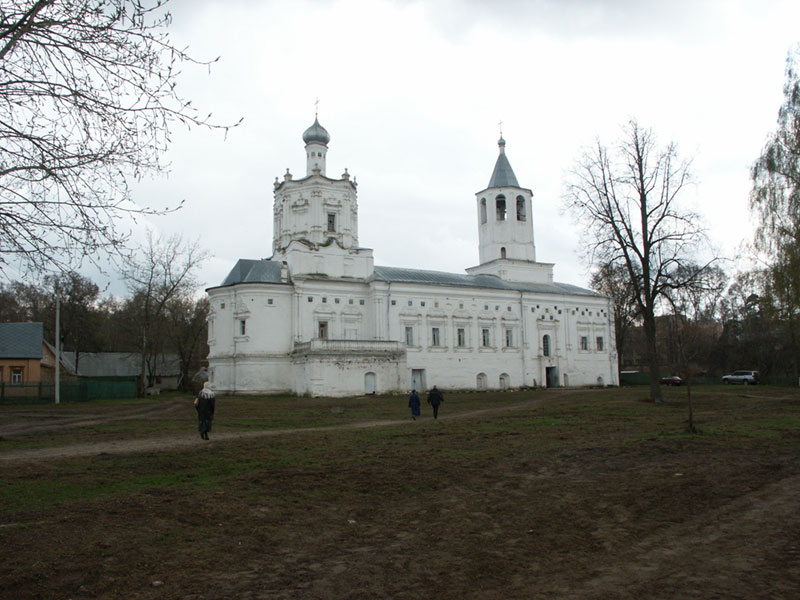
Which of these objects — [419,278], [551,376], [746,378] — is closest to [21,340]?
[419,278]

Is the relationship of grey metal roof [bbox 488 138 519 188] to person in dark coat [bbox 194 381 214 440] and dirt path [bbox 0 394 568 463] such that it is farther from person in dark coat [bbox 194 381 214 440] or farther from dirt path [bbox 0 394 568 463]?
person in dark coat [bbox 194 381 214 440]

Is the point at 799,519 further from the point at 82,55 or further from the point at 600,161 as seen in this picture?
the point at 600,161

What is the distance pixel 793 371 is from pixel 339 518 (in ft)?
188

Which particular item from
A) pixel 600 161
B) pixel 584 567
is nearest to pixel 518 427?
pixel 584 567

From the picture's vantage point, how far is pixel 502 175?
58.2 m

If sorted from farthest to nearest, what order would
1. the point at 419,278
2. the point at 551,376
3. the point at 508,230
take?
1. the point at 508,230
2. the point at 551,376
3. the point at 419,278

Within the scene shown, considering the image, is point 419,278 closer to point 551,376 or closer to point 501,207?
point 501,207

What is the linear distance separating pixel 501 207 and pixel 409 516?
51086 mm

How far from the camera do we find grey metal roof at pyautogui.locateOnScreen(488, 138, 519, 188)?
57781 millimetres

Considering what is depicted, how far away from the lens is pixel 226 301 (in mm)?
45781

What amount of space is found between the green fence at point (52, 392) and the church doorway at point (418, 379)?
21477 millimetres

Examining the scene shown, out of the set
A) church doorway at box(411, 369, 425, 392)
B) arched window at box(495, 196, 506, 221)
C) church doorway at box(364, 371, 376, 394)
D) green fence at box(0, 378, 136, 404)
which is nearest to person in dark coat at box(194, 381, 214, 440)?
green fence at box(0, 378, 136, 404)

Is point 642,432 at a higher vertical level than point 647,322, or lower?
lower

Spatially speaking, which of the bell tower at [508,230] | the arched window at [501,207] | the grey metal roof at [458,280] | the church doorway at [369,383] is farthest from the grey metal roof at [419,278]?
the church doorway at [369,383]
